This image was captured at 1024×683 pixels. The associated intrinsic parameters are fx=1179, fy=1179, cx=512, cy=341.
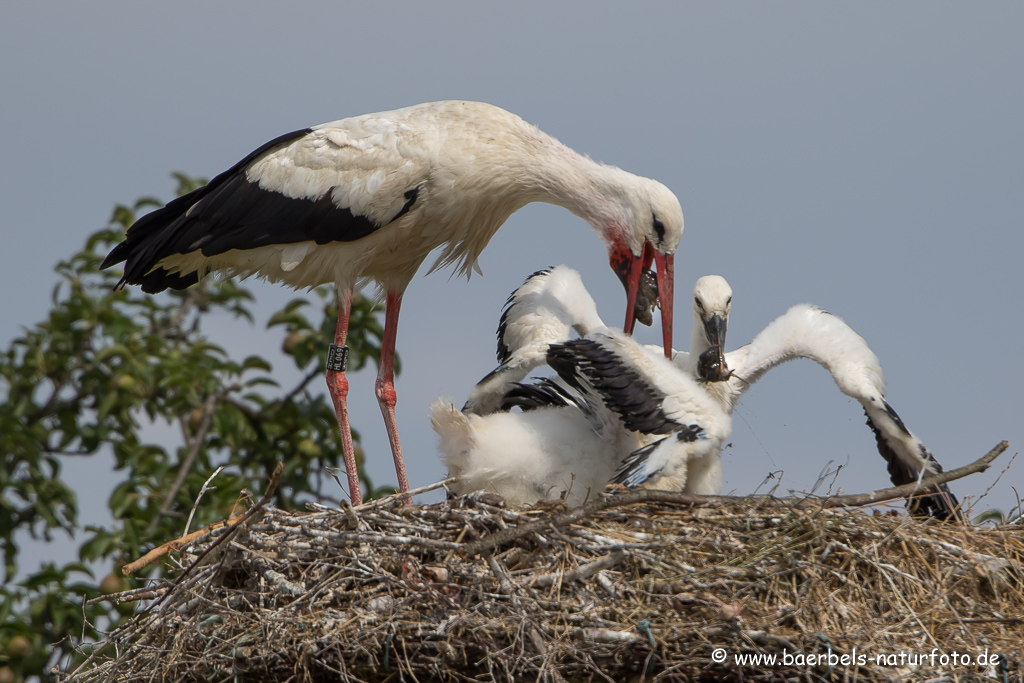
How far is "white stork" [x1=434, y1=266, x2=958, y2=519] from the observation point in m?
4.93

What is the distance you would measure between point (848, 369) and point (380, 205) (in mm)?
2316

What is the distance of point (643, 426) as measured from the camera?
489 cm

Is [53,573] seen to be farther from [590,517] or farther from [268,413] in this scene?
[590,517]

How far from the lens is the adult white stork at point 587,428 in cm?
488

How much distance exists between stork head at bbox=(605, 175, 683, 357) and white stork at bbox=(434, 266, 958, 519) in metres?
0.29

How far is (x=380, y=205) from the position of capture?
5.68m

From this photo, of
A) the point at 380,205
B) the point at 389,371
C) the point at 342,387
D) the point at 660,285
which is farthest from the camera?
the point at 389,371

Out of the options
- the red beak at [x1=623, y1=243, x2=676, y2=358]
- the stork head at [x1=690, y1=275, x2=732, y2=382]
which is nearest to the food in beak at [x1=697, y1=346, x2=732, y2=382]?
the stork head at [x1=690, y1=275, x2=732, y2=382]

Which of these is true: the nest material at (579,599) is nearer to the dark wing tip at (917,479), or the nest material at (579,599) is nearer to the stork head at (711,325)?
the dark wing tip at (917,479)

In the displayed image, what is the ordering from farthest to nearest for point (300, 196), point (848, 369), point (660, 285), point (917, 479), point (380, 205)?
point (660, 285) → point (300, 196) → point (380, 205) → point (848, 369) → point (917, 479)

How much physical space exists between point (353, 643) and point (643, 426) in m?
1.57

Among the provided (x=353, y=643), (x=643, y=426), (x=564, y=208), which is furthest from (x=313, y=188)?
(x=353, y=643)

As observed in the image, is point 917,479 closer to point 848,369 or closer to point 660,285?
point 848,369

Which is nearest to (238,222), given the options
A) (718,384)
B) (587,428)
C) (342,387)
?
(342,387)
